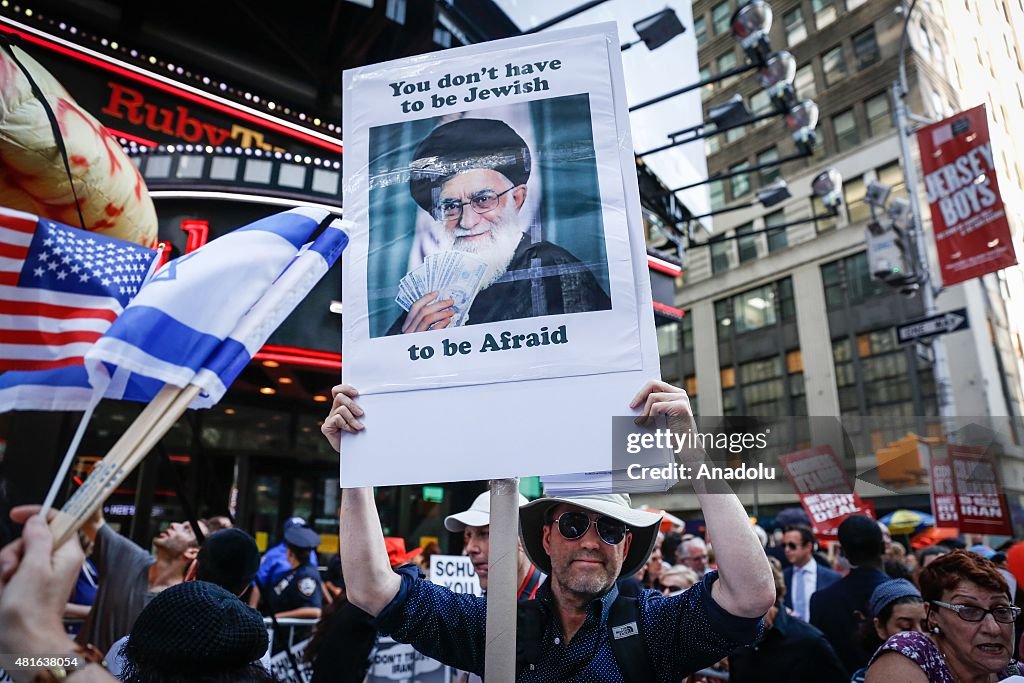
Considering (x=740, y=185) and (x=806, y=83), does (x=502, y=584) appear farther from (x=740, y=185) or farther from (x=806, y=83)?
(x=806, y=83)

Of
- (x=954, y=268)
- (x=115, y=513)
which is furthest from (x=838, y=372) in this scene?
A: (x=115, y=513)

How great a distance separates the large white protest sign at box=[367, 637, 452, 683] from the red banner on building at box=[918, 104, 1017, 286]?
9.67 m

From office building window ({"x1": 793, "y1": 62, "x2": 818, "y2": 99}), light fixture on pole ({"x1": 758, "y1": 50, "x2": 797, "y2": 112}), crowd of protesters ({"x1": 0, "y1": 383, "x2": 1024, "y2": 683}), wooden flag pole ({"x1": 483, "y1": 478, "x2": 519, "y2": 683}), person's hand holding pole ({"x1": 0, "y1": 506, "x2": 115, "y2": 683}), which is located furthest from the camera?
office building window ({"x1": 793, "y1": 62, "x2": 818, "y2": 99})

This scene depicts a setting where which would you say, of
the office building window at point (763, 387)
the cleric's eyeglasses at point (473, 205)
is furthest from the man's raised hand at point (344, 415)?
the office building window at point (763, 387)

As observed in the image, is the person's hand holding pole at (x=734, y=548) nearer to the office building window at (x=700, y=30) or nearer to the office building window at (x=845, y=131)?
the office building window at (x=845, y=131)

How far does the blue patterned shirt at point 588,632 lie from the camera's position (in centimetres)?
208

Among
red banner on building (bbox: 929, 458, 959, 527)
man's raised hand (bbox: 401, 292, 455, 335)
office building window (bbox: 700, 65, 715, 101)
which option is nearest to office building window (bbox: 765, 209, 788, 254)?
office building window (bbox: 700, 65, 715, 101)

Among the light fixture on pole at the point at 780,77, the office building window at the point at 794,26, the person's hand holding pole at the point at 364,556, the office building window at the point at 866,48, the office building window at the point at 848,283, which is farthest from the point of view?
the office building window at the point at 794,26

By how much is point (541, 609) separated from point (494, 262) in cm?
124

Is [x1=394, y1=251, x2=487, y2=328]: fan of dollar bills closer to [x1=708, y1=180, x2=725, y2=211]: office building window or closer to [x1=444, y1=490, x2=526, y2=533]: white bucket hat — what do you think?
[x1=444, y1=490, x2=526, y2=533]: white bucket hat

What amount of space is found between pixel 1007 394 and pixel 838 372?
6.23 metres

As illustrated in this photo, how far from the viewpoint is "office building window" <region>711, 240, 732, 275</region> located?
35.0 m

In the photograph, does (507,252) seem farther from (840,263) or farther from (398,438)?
(840,263)

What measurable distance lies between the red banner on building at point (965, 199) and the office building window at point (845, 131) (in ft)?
71.7
